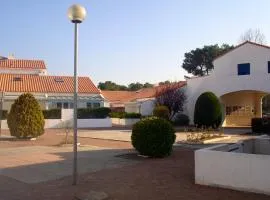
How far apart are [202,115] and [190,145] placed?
1115cm

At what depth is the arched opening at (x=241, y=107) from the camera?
37.9m

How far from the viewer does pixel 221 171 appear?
907 centimetres

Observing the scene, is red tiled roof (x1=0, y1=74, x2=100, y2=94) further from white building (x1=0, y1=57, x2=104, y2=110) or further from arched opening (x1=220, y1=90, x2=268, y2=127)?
arched opening (x1=220, y1=90, x2=268, y2=127)

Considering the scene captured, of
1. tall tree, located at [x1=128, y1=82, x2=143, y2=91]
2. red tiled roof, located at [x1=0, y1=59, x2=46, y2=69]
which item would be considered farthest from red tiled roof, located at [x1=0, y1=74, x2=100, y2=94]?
tall tree, located at [x1=128, y1=82, x2=143, y2=91]

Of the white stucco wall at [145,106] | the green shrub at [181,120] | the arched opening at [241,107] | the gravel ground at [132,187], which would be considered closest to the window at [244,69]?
the arched opening at [241,107]

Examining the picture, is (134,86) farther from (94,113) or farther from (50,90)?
(94,113)

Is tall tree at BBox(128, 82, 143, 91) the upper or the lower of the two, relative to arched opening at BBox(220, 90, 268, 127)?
upper

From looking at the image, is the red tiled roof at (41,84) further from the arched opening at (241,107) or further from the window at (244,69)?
the window at (244,69)

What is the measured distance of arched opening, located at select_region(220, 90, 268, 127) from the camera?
37.9 meters

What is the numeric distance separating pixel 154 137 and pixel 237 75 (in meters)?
21.2

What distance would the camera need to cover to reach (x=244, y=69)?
33.2 m

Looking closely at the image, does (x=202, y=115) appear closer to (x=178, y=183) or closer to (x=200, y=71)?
(x=178, y=183)

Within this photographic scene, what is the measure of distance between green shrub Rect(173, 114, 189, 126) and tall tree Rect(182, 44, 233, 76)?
31.2 meters

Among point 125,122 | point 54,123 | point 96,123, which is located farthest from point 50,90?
point 125,122
